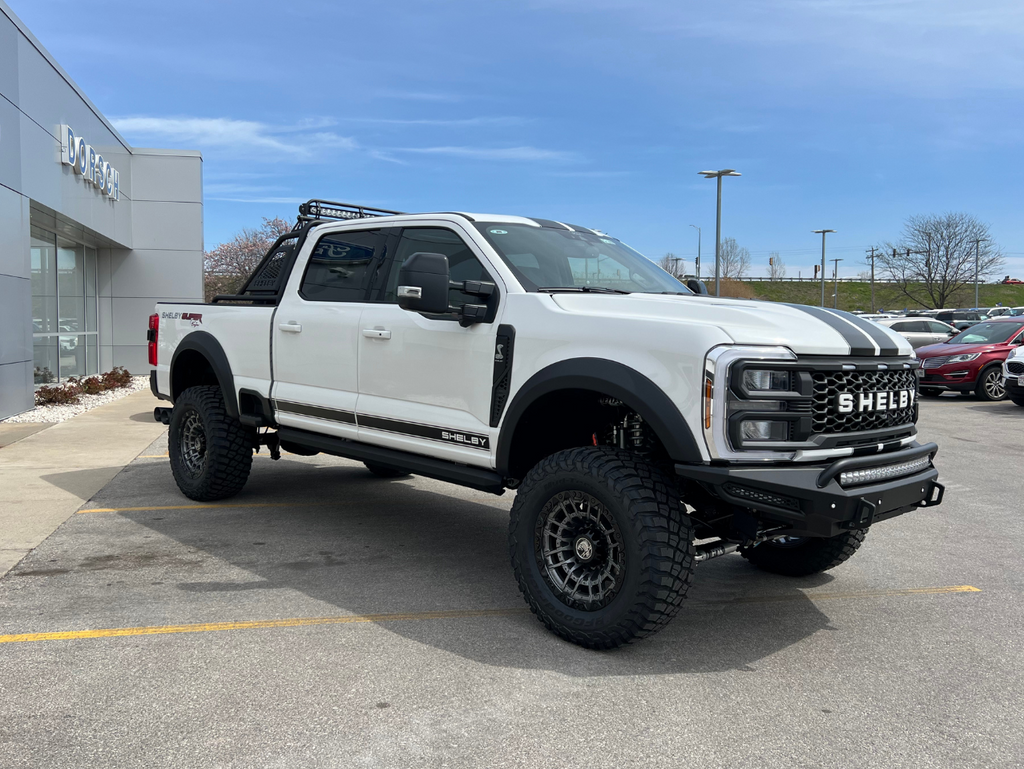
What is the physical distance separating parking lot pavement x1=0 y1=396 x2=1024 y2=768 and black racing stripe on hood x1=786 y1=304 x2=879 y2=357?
143 cm

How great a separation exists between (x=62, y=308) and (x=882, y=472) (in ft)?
56.4

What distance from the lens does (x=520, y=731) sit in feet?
10.7

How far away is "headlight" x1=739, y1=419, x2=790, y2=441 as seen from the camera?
3.72 metres

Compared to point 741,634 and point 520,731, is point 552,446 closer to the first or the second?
point 741,634

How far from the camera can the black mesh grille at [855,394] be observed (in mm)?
3840

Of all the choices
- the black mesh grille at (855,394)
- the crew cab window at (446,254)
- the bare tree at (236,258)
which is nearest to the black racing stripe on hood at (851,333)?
the black mesh grille at (855,394)

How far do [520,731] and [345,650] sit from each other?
1.11 metres

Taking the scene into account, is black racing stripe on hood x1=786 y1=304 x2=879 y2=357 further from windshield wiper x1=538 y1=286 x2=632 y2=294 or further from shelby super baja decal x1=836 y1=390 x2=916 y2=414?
windshield wiper x1=538 y1=286 x2=632 y2=294

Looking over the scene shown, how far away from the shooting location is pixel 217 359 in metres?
6.78

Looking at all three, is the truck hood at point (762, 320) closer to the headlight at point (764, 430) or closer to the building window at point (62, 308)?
the headlight at point (764, 430)

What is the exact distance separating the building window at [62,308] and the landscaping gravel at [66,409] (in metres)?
0.97

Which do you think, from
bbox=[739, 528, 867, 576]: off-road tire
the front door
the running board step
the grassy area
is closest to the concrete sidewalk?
the running board step

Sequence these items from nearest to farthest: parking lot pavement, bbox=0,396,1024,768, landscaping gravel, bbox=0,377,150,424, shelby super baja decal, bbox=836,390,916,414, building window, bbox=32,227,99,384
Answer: parking lot pavement, bbox=0,396,1024,768 → shelby super baja decal, bbox=836,390,916,414 → landscaping gravel, bbox=0,377,150,424 → building window, bbox=32,227,99,384

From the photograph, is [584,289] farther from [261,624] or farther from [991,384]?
[991,384]
